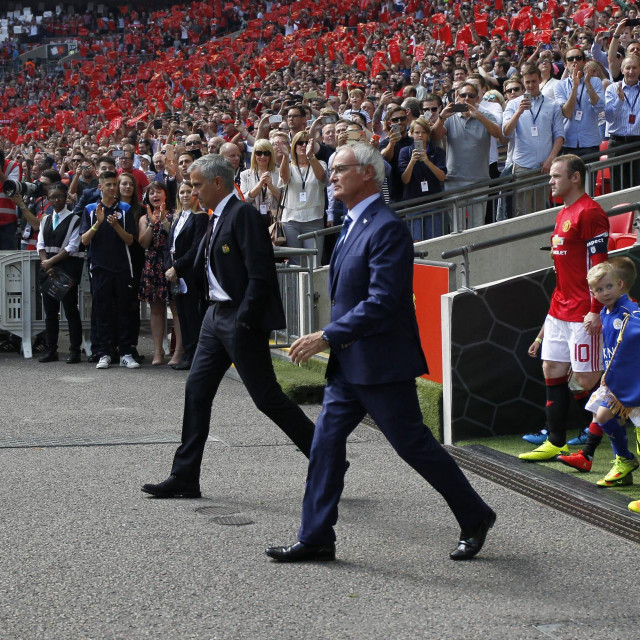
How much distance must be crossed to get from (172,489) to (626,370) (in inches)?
102

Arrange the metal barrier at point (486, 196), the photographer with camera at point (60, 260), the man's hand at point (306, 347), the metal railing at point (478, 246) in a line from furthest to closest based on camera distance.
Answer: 1. the photographer with camera at point (60, 260)
2. the metal barrier at point (486, 196)
3. the metal railing at point (478, 246)
4. the man's hand at point (306, 347)

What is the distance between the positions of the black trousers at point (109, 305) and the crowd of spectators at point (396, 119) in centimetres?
21

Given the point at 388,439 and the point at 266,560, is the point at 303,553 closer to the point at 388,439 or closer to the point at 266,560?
the point at 266,560

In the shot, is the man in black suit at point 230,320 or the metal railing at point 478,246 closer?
the man in black suit at point 230,320

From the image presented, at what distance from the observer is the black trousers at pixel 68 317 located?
12500 mm

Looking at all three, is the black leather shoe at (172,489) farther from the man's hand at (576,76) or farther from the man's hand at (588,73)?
the man's hand at (588,73)

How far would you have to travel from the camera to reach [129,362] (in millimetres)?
11938

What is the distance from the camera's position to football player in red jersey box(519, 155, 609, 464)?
22.8 ft

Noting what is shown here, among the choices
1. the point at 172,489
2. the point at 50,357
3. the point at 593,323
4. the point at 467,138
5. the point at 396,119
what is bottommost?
the point at 172,489

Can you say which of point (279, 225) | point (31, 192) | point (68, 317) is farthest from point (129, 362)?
point (31, 192)

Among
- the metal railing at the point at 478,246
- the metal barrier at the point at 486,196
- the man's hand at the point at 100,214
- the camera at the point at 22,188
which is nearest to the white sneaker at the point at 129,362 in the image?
the man's hand at the point at 100,214

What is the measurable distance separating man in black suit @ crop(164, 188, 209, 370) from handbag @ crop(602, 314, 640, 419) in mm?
5354

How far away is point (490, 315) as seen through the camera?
26.3 ft

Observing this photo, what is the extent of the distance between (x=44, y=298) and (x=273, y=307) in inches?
262
